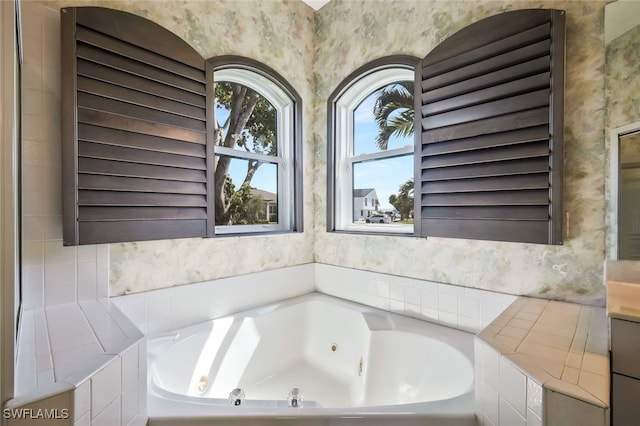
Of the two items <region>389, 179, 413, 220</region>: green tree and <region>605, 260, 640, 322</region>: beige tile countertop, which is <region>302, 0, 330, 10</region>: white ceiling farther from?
<region>605, 260, 640, 322</region>: beige tile countertop

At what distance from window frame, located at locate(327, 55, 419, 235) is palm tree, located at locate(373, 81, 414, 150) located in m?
0.06

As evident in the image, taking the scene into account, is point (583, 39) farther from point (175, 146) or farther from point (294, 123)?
point (175, 146)

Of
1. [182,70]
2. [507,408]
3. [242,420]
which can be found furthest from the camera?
[182,70]

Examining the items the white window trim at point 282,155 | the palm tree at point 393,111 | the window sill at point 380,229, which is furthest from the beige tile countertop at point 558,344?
the white window trim at point 282,155

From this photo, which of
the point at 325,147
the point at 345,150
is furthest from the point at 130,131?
the point at 345,150

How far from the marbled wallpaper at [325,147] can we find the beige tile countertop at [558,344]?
0.19 meters

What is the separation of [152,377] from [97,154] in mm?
954

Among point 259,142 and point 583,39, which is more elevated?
point 583,39

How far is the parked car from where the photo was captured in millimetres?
2092

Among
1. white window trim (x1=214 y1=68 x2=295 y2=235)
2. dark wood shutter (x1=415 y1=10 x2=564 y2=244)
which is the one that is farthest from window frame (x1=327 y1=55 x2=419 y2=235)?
dark wood shutter (x1=415 y1=10 x2=564 y2=244)

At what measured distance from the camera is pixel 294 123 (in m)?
2.26

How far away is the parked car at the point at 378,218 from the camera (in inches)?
82.4

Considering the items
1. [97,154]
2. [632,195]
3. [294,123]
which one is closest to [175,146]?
[97,154]

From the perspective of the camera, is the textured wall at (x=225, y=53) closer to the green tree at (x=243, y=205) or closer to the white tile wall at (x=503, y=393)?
the green tree at (x=243, y=205)
